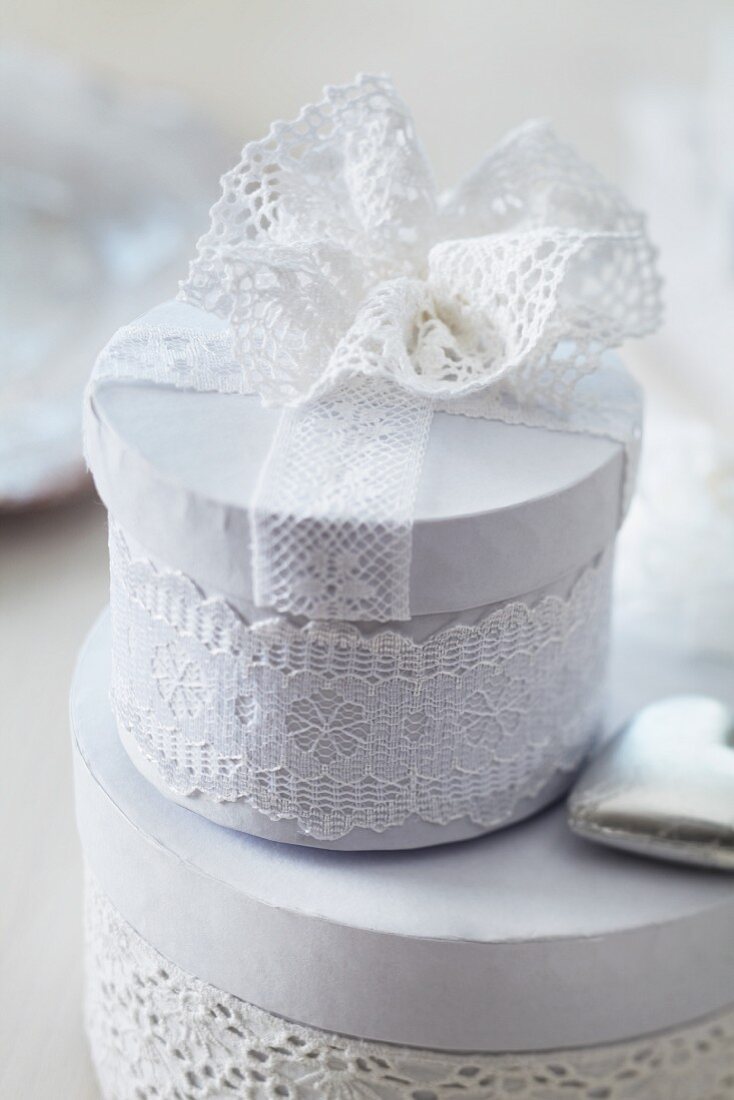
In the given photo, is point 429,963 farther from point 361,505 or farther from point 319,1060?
point 361,505

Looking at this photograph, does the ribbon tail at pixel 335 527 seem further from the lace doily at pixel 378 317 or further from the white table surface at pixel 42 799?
the white table surface at pixel 42 799

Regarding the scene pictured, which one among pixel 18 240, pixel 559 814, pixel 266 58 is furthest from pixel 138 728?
pixel 266 58

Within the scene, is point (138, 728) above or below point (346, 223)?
below

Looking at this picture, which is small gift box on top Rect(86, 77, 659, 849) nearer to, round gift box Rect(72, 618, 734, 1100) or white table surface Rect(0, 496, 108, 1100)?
round gift box Rect(72, 618, 734, 1100)

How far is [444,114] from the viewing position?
6.65 feet

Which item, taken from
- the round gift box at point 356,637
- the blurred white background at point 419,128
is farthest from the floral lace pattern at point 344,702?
the blurred white background at point 419,128

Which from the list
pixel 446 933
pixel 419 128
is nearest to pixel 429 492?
pixel 446 933

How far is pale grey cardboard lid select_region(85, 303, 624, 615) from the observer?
2.13 ft

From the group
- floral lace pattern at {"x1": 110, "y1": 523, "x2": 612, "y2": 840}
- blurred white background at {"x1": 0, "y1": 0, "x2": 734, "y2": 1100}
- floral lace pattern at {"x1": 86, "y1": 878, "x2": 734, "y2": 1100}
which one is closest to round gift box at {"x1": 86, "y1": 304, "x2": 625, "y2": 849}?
floral lace pattern at {"x1": 110, "y1": 523, "x2": 612, "y2": 840}

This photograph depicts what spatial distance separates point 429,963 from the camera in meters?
0.69

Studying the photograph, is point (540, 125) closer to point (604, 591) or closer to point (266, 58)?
point (604, 591)

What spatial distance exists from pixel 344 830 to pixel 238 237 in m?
0.34

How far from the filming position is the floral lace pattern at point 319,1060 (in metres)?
0.71

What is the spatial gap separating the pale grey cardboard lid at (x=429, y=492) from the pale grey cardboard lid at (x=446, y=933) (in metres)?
0.16
